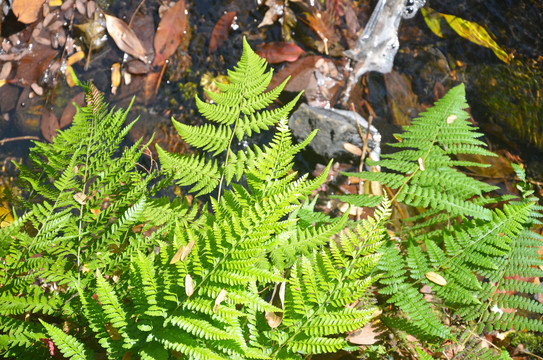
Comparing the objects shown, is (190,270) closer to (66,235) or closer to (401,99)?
(66,235)

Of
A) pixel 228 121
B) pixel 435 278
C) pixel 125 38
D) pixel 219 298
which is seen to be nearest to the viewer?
pixel 219 298

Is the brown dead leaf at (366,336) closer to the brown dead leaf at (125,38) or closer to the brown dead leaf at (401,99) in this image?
the brown dead leaf at (401,99)

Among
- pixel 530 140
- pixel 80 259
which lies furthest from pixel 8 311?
pixel 530 140

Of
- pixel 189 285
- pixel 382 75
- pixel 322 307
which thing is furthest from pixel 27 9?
pixel 322 307

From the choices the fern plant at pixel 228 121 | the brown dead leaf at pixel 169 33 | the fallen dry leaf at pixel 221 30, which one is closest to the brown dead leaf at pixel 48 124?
the brown dead leaf at pixel 169 33

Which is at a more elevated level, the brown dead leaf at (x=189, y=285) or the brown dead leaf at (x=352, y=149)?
the brown dead leaf at (x=189, y=285)
